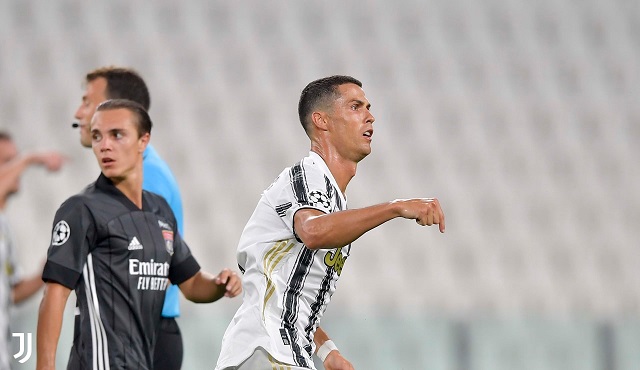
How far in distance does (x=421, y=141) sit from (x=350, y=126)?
5211 mm

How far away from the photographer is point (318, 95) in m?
3.29

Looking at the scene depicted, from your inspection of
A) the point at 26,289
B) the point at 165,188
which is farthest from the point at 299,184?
the point at 26,289

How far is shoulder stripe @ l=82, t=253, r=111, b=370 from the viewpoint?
3.12m

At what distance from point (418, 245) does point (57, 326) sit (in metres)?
5.28

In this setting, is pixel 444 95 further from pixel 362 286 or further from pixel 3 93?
pixel 3 93

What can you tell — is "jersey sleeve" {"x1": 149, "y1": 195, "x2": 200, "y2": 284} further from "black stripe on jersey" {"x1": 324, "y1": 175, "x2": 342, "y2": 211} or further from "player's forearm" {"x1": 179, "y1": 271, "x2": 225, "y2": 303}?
"black stripe on jersey" {"x1": 324, "y1": 175, "x2": 342, "y2": 211}

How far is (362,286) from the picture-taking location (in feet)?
25.3

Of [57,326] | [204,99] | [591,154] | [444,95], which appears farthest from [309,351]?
[591,154]

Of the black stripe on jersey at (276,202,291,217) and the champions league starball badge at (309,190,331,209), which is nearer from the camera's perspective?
the champions league starball badge at (309,190,331,209)

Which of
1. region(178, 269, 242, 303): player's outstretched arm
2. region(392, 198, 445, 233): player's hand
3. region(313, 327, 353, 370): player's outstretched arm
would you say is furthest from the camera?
region(178, 269, 242, 303): player's outstretched arm

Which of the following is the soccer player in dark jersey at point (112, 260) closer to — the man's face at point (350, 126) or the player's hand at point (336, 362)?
the player's hand at point (336, 362)

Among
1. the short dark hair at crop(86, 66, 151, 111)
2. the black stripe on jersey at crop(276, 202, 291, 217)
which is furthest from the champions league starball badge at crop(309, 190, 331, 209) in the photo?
the short dark hair at crop(86, 66, 151, 111)

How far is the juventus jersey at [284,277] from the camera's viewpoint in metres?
2.93

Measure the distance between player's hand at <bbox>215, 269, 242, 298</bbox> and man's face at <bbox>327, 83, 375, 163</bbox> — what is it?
0.69 meters
